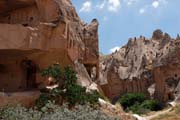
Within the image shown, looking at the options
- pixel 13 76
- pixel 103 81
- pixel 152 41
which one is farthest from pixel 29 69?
pixel 152 41

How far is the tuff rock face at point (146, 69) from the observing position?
4294 cm

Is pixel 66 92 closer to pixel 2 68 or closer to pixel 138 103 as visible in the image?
pixel 2 68

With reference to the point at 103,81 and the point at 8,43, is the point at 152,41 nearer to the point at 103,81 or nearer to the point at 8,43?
the point at 103,81

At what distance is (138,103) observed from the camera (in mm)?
44031

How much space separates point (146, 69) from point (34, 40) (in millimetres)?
31712

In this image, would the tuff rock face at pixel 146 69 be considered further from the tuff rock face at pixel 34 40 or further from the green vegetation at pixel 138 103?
the tuff rock face at pixel 34 40

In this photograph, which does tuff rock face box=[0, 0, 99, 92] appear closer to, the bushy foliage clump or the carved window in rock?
the carved window in rock

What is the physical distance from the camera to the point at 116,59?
53844mm

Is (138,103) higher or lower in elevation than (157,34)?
lower

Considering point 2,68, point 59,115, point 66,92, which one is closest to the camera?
point 59,115

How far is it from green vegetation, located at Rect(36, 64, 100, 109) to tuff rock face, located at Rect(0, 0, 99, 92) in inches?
59.7

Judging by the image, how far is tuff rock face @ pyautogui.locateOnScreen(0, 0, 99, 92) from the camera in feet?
59.8

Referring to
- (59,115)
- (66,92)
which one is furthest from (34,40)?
(59,115)

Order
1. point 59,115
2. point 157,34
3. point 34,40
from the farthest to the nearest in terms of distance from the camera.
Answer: point 157,34
point 34,40
point 59,115
